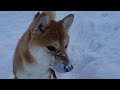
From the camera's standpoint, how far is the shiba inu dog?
8.02 ft

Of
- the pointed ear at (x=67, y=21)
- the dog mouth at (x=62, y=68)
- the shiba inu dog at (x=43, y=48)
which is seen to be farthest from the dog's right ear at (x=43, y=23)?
the dog mouth at (x=62, y=68)

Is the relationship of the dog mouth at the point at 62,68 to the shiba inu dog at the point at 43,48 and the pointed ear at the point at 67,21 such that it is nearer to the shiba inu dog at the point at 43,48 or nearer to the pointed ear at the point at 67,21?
the shiba inu dog at the point at 43,48

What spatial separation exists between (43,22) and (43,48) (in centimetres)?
19

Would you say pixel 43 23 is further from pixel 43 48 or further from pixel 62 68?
pixel 62 68

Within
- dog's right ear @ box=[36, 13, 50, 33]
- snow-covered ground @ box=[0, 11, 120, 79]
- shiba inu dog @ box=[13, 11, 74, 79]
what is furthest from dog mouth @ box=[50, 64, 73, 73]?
dog's right ear @ box=[36, 13, 50, 33]

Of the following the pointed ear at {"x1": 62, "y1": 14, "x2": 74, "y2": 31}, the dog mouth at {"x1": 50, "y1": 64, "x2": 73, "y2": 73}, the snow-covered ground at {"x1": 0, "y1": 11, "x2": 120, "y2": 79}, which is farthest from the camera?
the snow-covered ground at {"x1": 0, "y1": 11, "x2": 120, "y2": 79}

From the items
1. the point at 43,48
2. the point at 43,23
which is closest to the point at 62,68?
the point at 43,48

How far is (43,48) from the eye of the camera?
8.12 ft

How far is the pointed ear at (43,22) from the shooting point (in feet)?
7.96

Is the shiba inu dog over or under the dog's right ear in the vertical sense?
under

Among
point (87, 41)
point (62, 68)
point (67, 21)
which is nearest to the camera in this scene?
point (62, 68)

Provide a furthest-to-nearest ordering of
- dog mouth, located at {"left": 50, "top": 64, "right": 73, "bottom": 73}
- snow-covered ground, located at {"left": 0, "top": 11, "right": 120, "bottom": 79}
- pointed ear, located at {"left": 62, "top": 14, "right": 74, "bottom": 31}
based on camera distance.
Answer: snow-covered ground, located at {"left": 0, "top": 11, "right": 120, "bottom": 79} → pointed ear, located at {"left": 62, "top": 14, "right": 74, "bottom": 31} → dog mouth, located at {"left": 50, "top": 64, "right": 73, "bottom": 73}

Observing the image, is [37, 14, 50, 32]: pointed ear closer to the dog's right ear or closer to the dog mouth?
the dog's right ear
